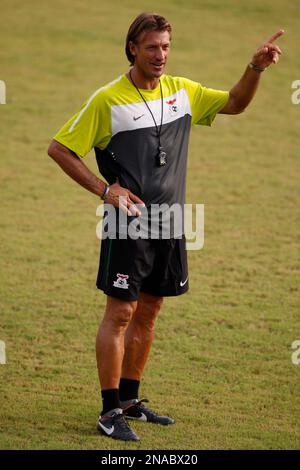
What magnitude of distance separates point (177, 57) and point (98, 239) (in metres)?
6.63

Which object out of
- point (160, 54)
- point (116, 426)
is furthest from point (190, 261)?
point (160, 54)

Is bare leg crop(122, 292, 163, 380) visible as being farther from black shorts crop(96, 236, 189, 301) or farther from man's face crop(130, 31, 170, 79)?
man's face crop(130, 31, 170, 79)

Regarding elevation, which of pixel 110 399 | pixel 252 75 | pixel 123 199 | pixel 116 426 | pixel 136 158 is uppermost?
pixel 252 75

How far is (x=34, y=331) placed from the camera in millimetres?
6676

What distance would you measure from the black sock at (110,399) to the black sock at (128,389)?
0.95ft

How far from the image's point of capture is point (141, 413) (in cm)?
537

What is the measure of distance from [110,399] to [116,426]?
0.49 feet

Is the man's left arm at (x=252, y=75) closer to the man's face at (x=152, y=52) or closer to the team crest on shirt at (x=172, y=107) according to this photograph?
the team crest on shirt at (x=172, y=107)

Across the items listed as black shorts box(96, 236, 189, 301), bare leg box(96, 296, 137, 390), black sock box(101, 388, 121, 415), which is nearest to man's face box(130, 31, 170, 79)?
black shorts box(96, 236, 189, 301)

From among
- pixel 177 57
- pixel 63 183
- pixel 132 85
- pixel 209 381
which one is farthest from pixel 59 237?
pixel 177 57

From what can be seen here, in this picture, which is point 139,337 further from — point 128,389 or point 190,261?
point 190,261

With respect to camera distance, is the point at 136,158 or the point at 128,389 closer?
the point at 136,158

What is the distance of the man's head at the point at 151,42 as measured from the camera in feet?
16.0

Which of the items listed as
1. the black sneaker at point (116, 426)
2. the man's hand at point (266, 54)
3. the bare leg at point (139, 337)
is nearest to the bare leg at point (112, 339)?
the black sneaker at point (116, 426)
